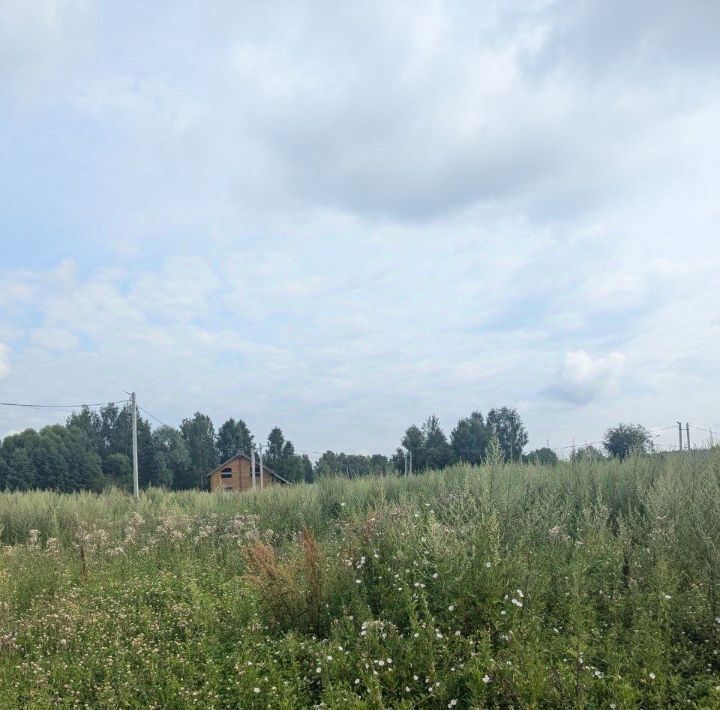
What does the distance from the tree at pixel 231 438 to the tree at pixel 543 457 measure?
6601cm

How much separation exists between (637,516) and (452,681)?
4.94 m

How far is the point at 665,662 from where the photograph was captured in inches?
198

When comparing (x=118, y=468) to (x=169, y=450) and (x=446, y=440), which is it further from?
(x=446, y=440)

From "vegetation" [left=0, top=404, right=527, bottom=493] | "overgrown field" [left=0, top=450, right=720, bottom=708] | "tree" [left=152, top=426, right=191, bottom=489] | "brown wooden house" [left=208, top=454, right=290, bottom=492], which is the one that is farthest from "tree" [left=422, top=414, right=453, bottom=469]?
"overgrown field" [left=0, top=450, right=720, bottom=708]

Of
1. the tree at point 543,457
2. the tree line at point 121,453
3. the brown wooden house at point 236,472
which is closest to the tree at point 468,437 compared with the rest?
the tree line at point 121,453

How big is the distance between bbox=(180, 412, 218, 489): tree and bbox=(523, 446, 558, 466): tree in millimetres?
61386

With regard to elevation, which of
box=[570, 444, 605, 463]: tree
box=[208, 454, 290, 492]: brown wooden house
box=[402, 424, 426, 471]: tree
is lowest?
box=[208, 454, 290, 492]: brown wooden house

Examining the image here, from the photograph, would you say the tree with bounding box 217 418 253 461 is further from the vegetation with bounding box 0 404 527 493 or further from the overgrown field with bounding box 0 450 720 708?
the overgrown field with bounding box 0 450 720 708

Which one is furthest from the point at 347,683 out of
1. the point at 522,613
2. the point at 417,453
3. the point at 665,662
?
the point at 417,453

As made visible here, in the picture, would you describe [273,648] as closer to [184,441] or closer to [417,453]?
[417,453]

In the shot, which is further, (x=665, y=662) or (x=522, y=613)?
(x=522, y=613)

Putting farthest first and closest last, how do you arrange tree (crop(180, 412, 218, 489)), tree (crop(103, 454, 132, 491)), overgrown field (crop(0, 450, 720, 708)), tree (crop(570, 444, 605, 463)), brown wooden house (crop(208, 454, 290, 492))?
tree (crop(180, 412, 218, 489))
tree (crop(103, 454, 132, 491))
brown wooden house (crop(208, 454, 290, 492))
tree (crop(570, 444, 605, 463))
overgrown field (crop(0, 450, 720, 708))

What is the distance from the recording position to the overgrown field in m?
5.00

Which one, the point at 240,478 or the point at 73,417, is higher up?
the point at 73,417
